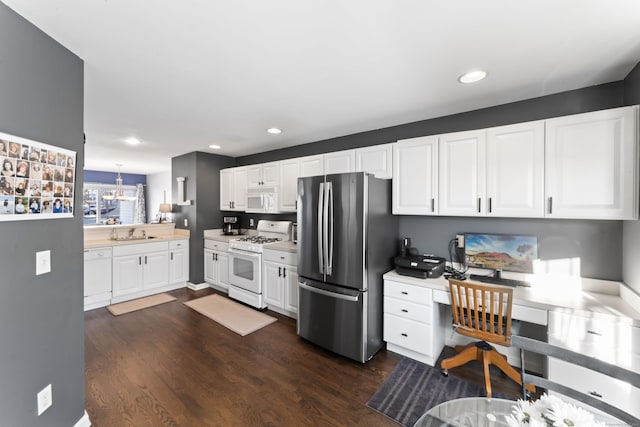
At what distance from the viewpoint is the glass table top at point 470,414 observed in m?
1.21

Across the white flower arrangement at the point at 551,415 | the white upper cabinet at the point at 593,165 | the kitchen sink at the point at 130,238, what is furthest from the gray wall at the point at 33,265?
the white upper cabinet at the point at 593,165

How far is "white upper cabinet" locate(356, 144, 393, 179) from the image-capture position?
2.89 m

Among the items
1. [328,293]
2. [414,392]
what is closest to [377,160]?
[328,293]

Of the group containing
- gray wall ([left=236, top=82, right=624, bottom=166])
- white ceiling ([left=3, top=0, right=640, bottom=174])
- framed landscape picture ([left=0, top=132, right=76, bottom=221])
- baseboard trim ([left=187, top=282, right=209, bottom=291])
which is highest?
white ceiling ([left=3, top=0, right=640, bottom=174])

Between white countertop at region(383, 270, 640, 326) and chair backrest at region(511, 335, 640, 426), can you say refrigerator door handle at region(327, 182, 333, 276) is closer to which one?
white countertop at region(383, 270, 640, 326)

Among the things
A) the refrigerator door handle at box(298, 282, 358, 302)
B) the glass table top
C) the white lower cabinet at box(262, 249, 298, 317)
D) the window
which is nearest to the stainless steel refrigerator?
the refrigerator door handle at box(298, 282, 358, 302)

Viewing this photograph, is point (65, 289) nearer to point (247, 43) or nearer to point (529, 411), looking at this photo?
point (247, 43)

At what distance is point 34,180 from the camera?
1.40 m

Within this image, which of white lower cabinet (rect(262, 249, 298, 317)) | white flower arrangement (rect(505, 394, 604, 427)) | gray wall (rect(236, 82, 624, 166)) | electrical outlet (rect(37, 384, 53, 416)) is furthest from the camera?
white lower cabinet (rect(262, 249, 298, 317))

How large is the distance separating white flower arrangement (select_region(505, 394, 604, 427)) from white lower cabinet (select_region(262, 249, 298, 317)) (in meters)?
2.69

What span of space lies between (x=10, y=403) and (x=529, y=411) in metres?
2.33

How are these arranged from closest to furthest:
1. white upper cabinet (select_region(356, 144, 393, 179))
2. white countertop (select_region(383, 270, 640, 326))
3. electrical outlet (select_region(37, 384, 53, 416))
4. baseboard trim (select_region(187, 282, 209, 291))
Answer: electrical outlet (select_region(37, 384, 53, 416)) → white countertop (select_region(383, 270, 640, 326)) → white upper cabinet (select_region(356, 144, 393, 179)) → baseboard trim (select_region(187, 282, 209, 291))

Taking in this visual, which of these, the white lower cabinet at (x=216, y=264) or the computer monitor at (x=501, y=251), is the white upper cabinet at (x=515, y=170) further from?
the white lower cabinet at (x=216, y=264)

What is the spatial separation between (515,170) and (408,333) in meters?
1.78
